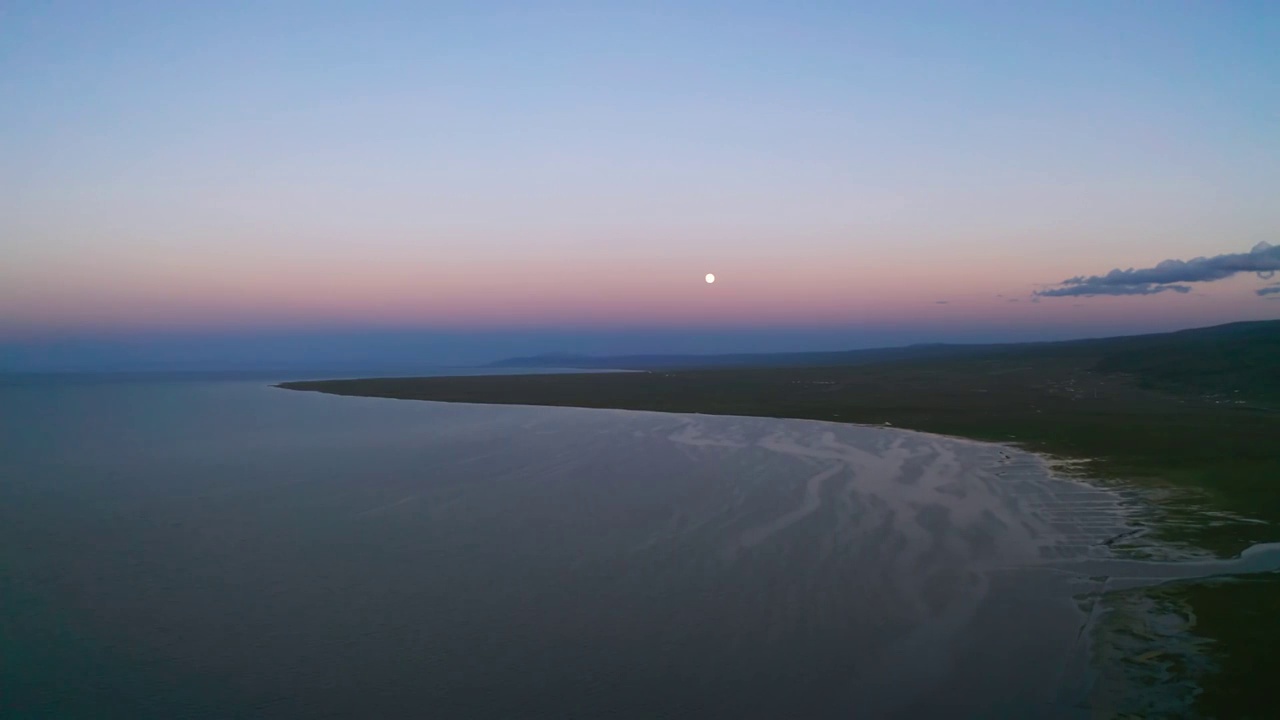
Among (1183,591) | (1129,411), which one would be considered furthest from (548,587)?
(1129,411)

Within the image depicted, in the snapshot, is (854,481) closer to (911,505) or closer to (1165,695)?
(911,505)

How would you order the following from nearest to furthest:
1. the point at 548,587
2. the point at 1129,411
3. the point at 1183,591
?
the point at 1183,591 < the point at 548,587 < the point at 1129,411

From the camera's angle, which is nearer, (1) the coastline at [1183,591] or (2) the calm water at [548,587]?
(1) the coastline at [1183,591]

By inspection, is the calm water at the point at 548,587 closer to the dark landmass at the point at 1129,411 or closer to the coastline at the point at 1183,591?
the coastline at the point at 1183,591

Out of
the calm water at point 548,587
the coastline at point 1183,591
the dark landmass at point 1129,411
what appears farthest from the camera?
the dark landmass at point 1129,411

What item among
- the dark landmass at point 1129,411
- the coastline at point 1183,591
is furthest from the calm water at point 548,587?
the dark landmass at point 1129,411

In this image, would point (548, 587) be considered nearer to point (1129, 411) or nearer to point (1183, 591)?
point (1183, 591)
